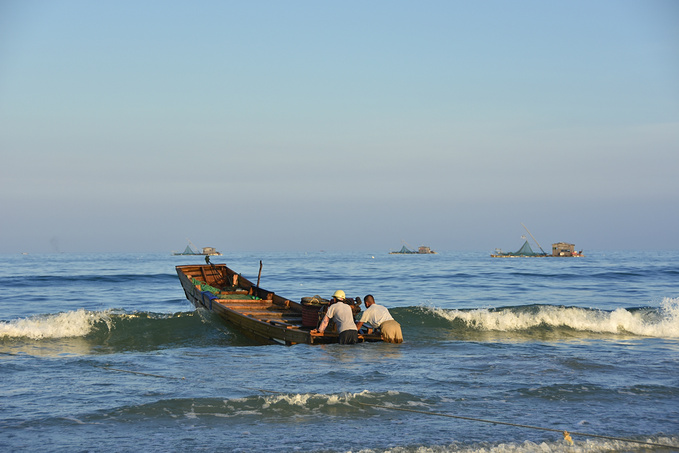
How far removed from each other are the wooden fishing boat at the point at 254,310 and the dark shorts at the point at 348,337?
0.31 meters

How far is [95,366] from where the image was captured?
11555 mm

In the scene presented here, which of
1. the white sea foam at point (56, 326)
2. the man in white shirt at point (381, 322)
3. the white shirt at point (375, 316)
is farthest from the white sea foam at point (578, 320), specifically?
the white sea foam at point (56, 326)

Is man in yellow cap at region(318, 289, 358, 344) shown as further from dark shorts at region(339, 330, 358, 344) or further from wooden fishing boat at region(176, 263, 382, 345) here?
wooden fishing boat at region(176, 263, 382, 345)

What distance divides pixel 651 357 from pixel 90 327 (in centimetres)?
1678

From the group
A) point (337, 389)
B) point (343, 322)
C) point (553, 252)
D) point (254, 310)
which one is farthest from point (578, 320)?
point (553, 252)

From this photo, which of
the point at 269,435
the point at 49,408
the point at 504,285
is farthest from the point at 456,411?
the point at 504,285

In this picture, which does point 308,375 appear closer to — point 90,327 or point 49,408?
point 49,408

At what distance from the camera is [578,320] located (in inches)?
779

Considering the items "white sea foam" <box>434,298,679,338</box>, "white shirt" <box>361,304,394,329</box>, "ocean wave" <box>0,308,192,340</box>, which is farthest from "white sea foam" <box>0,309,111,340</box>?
"white sea foam" <box>434,298,679,338</box>

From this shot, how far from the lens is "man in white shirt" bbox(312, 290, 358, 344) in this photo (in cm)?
1395

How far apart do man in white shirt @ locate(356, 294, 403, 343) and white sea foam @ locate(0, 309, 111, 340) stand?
372 inches

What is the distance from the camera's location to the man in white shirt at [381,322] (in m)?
14.5

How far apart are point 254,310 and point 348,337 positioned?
194 inches

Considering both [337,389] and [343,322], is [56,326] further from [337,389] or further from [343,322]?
[337,389]
